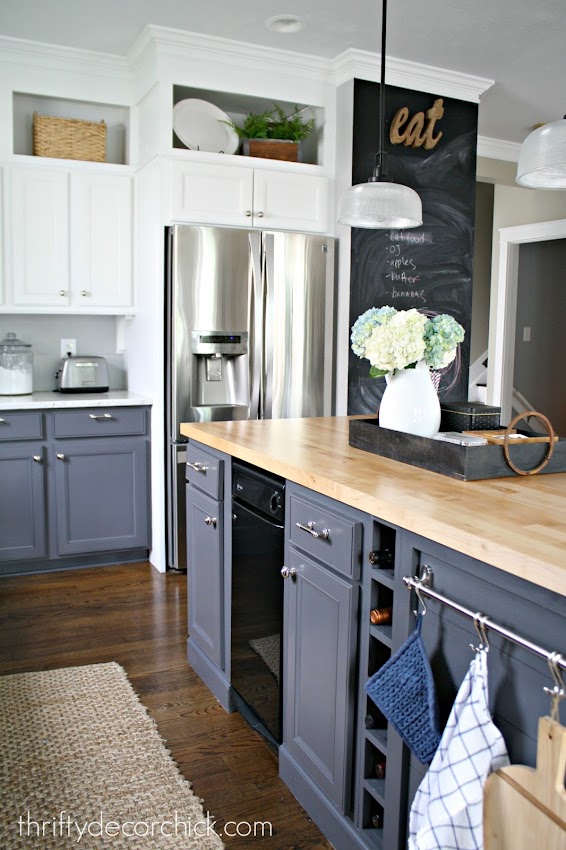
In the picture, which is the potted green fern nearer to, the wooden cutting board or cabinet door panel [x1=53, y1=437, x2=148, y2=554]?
cabinet door panel [x1=53, y1=437, x2=148, y2=554]

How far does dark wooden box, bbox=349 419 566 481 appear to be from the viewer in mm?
1796

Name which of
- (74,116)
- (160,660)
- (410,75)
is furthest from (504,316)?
(160,660)

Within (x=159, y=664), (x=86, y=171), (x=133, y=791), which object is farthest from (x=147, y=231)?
(x=133, y=791)

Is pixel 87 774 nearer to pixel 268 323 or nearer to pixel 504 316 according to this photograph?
pixel 268 323

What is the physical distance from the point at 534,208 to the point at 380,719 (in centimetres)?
553

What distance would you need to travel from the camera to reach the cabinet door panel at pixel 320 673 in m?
1.75

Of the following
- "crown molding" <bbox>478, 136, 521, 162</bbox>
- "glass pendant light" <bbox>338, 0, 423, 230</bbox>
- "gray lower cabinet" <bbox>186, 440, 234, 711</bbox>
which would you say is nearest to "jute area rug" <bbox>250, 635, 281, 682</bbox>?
"gray lower cabinet" <bbox>186, 440, 234, 711</bbox>

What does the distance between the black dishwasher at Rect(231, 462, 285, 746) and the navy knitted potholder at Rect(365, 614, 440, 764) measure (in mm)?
615

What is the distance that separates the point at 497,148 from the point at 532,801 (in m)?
5.23

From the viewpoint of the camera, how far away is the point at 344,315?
4.13 m

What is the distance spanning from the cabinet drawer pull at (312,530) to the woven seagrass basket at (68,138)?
114 inches

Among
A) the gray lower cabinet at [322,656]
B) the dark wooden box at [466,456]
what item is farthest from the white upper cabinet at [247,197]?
the gray lower cabinet at [322,656]

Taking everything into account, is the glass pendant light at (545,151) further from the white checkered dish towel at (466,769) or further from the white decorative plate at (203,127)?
the white decorative plate at (203,127)

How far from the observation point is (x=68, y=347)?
4.37 m
